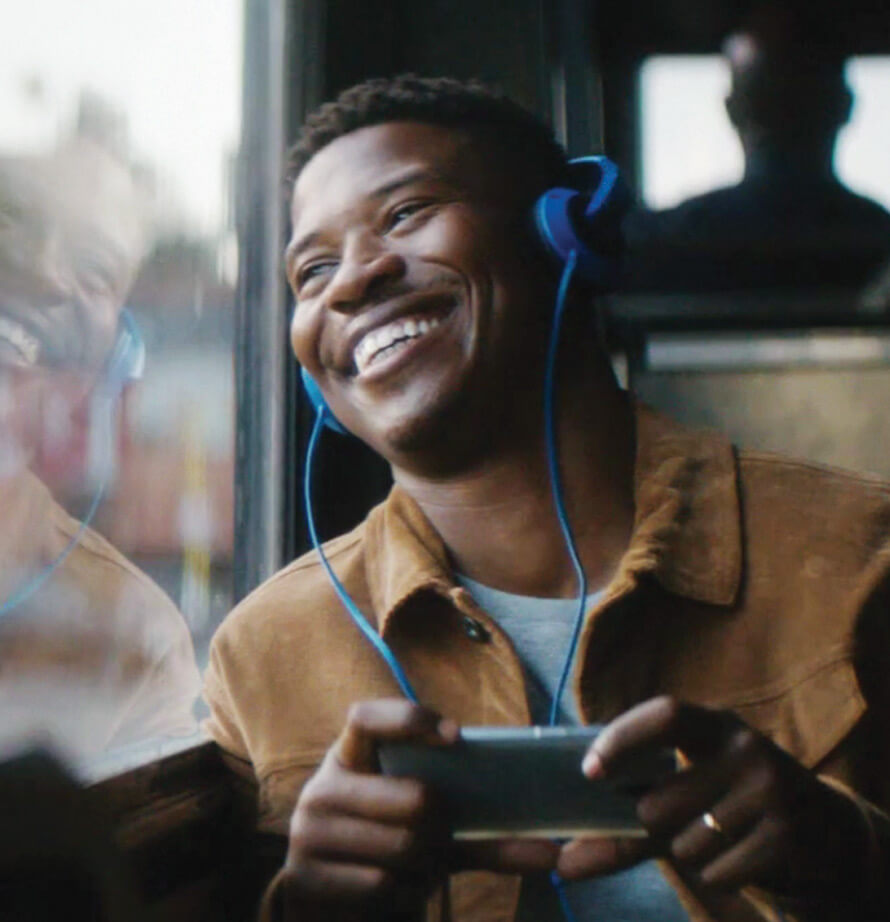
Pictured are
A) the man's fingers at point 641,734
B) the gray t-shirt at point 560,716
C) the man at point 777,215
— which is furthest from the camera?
the man at point 777,215

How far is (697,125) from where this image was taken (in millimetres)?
1027

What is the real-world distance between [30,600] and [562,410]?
40cm

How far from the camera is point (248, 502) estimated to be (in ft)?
3.14

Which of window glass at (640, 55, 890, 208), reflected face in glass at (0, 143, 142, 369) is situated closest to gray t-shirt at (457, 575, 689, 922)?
reflected face in glass at (0, 143, 142, 369)

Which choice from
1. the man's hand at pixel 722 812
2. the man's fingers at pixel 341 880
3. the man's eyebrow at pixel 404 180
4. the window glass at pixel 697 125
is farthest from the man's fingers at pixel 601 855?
the window glass at pixel 697 125

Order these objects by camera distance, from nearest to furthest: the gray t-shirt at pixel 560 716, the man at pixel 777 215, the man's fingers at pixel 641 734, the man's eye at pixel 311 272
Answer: the man's fingers at pixel 641 734 < the gray t-shirt at pixel 560 716 < the man's eye at pixel 311 272 < the man at pixel 777 215

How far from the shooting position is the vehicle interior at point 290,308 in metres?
0.80

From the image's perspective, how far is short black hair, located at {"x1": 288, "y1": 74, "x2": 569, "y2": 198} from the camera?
85cm

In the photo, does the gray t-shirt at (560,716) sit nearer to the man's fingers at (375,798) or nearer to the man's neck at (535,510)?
the man's neck at (535,510)

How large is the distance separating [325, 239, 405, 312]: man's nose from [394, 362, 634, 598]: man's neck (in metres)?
0.14

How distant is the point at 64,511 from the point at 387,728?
27cm

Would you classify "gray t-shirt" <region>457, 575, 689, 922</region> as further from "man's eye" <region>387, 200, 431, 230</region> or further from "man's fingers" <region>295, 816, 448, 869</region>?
"man's eye" <region>387, 200, 431, 230</region>

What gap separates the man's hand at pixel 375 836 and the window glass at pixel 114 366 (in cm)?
16

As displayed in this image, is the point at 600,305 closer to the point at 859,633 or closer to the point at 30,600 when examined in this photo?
the point at 859,633
